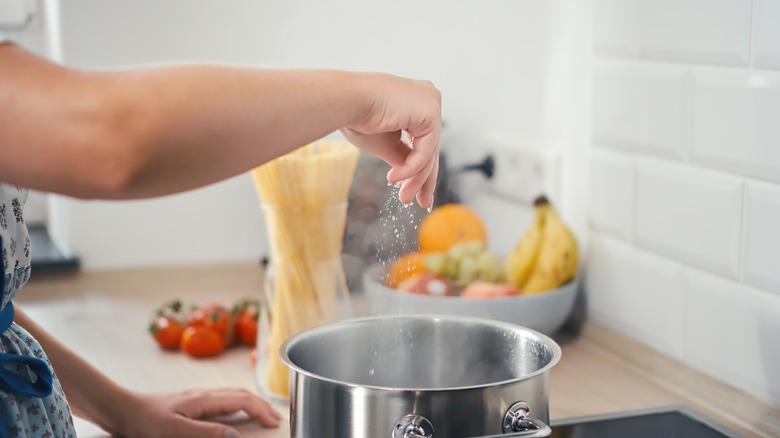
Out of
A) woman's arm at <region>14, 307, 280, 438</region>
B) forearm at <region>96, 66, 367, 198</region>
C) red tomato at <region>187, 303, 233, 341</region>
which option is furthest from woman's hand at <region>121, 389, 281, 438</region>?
forearm at <region>96, 66, 367, 198</region>

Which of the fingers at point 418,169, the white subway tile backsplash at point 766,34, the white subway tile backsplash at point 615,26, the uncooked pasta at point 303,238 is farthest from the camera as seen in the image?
the white subway tile backsplash at point 615,26

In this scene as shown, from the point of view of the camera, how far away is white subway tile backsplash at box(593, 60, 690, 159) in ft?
3.86

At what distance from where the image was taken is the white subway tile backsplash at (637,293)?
3.98 ft

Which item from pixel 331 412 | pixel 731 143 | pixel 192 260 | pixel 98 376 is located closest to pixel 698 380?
pixel 731 143

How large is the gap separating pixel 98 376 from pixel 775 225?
745mm

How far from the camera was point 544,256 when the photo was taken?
52.8 inches

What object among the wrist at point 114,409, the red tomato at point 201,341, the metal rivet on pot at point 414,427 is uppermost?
the metal rivet on pot at point 414,427

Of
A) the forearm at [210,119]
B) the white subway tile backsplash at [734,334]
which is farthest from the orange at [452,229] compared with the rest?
the forearm at [210,119]

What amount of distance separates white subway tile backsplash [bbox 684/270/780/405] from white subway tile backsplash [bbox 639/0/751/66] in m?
0.26

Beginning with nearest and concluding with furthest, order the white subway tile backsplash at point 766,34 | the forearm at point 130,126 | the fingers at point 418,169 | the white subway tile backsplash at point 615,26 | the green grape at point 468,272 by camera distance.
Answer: the forearm at point 130,126 → the fingers at point 418,169 → the white subway tile backsplash at point 766,34 → the white subway tile backsplash at point 615,26 → the green grape at point 468,272

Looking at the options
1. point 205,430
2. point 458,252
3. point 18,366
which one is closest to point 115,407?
point 205,430

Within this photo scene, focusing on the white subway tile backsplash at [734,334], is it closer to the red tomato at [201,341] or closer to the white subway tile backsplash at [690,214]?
the white subway tile backsplash at [690,214]

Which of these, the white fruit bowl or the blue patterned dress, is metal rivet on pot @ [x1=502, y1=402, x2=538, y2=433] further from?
the white fruit bowl

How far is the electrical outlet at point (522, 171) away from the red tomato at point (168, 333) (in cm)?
59
